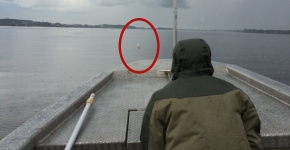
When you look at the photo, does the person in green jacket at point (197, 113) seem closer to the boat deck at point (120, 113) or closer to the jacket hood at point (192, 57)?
the jacket hood at point (192, 57)

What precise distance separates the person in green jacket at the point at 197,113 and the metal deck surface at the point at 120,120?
78 centimetres

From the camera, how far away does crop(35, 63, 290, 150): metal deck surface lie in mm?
2754

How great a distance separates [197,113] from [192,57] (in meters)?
0.34

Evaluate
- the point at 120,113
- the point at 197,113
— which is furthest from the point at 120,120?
the point at 197,113

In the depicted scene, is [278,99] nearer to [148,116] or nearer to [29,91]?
[148,116]

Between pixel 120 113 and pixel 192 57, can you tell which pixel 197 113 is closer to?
pixel 192 57

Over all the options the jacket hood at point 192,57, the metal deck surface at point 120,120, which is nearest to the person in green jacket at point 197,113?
the jacket hood at point 192,57

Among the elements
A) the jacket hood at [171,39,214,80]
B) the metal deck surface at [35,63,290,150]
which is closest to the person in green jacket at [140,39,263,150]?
the jacket hood at [171,39,214,80]

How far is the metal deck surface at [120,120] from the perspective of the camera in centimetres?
275

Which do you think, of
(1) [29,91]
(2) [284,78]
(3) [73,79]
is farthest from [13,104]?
(2) [284,78]

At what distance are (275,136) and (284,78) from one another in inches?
992

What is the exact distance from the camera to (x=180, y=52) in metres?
1.96

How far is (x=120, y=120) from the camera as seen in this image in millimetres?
3316

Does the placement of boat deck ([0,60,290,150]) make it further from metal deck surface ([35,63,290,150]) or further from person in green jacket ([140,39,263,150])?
person in green jacket ([140,39,263,150])
